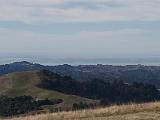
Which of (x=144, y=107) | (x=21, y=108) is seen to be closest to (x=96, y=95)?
(x=21, y=108)

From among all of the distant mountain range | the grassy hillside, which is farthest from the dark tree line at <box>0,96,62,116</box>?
the grassy hillside

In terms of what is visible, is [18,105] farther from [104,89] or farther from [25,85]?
[25,85]

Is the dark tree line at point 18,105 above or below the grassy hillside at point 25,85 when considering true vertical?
below

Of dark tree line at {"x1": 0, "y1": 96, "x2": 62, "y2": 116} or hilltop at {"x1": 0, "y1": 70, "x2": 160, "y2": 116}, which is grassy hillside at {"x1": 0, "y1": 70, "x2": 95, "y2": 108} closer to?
hilltop at {"x1": 0, "y1": 70, "x2": 160, "y2": 116}

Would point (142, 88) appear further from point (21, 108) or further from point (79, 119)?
point (79, 119)

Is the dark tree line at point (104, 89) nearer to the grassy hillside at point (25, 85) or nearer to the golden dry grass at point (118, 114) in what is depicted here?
the grassy hillside at point (25, 85)

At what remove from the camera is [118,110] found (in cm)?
2052

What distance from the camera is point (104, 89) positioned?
153 meters

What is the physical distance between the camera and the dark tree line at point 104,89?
138375 millimetres

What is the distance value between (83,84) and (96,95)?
9.18 m

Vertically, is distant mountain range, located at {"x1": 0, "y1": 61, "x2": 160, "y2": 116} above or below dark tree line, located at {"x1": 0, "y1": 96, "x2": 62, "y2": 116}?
above

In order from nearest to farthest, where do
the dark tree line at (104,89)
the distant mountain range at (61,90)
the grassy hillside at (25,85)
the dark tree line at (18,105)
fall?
the dark tree line at (18,105) < the distant mountain range at (61,90) < the dark tree line at (104,89) < the grassy hillside at (25,85)

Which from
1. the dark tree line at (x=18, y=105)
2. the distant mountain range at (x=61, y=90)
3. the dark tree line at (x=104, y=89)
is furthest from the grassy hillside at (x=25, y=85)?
the dark tree line at (x=18, y=105)

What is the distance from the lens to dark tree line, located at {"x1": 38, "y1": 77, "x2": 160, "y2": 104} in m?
138
